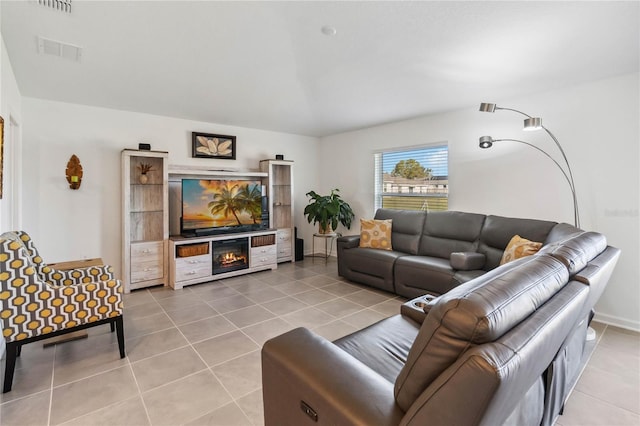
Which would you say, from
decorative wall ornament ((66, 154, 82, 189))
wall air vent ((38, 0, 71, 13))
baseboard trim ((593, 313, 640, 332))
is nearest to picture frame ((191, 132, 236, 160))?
decorative wall ornament ((66, 154, 82, 189))

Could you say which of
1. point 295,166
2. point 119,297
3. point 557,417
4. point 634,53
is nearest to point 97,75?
point 119,297

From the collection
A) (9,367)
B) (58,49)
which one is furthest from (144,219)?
(9,367)

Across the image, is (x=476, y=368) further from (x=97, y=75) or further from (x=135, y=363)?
(x=97, y=75)

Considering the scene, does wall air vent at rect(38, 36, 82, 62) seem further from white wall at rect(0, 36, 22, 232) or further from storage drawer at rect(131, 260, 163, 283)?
storage drawer at rect(131, 260, 163, 283)

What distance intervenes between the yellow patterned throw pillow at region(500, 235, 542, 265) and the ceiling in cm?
161

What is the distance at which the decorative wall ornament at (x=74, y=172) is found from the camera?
379 centimetres

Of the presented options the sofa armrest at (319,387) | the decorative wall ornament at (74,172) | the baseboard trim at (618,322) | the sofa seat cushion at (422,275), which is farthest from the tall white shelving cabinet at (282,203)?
the baseboard trim at (618,322)

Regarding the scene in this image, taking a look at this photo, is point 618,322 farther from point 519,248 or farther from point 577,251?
point 577,251

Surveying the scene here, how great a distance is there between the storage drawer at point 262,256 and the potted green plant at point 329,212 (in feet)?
3.02

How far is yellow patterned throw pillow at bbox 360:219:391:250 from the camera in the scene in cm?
439

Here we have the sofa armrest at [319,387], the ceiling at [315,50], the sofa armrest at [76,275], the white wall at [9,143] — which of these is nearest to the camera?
the sofa armrest at [319,387]

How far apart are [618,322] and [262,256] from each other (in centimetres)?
438

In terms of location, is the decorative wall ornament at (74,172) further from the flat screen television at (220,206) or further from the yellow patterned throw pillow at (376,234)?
the yellow patterned throw pillow at (376,234)

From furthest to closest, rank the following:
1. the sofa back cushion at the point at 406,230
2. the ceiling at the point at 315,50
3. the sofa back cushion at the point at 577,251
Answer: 1. the sofa back cushion at the point at 406,230
2. the ceiling at the point at 315,50
3. the sofa back cushion at the point at 577,251
